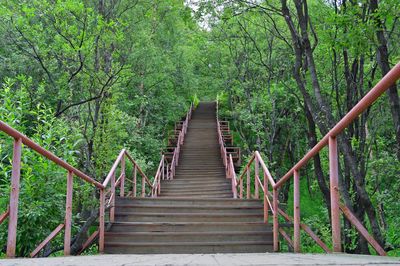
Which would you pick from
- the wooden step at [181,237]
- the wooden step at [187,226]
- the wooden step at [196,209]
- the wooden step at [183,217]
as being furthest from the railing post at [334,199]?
the wooden step at [196,209]

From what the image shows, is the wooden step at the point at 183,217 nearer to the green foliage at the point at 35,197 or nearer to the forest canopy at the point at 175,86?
the forest canopy at the point at 175,86


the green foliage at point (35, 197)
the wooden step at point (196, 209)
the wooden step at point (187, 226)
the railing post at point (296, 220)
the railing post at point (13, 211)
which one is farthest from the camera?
the wooden step at point (196, 209)

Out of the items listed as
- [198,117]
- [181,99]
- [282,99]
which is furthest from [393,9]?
[198,117]

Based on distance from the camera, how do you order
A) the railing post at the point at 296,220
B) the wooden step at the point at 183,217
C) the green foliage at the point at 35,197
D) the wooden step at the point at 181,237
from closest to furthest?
the railing post at the point at 296,220 → the green foliage at the point at 35,197 → the wooden step at the point at 181,237 → the wooden step at the point at 183,217

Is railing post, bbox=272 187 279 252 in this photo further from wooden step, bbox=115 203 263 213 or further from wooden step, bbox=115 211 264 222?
wooden step, bbox=115 203 263 213

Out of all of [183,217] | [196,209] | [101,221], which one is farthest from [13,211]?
[196,209]

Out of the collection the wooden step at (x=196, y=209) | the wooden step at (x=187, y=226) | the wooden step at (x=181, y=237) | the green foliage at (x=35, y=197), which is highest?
the green foliage at (x=35, y=197)

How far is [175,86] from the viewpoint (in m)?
19.4

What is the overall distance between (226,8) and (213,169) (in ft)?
27.4

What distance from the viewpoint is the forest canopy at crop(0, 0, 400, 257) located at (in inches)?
203

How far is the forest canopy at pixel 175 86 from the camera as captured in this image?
5.17 m

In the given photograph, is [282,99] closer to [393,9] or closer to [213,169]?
[213,169]

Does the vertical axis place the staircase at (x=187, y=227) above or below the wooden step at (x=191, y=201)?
below

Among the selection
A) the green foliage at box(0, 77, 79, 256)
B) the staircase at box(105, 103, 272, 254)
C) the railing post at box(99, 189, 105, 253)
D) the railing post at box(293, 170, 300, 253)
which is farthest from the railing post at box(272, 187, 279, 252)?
the green foliage at box(0, 77, 79, 256)
